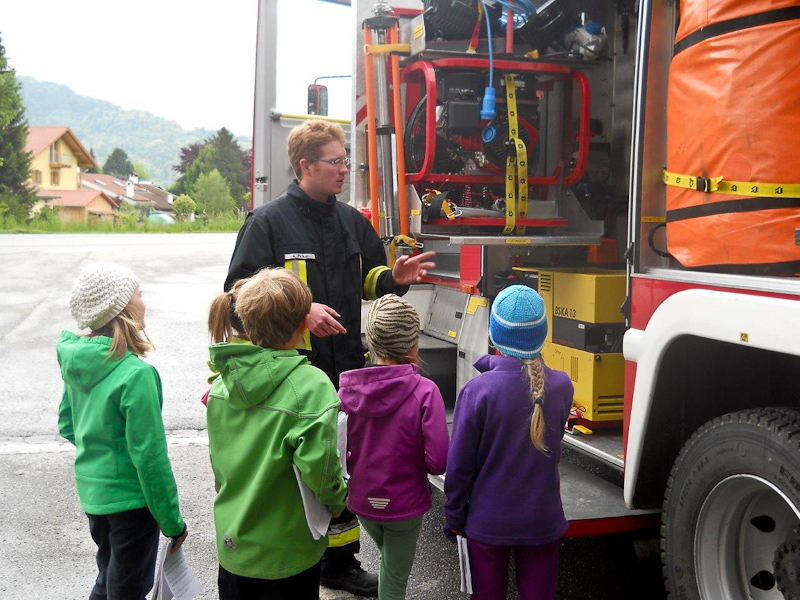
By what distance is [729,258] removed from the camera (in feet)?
8.49

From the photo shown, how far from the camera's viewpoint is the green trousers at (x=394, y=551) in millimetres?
3021

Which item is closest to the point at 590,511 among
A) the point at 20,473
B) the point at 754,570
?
the point at 754,570

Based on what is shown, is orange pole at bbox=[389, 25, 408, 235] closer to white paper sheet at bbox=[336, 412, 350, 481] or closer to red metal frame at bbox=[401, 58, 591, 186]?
red metal frame at bbox=[401, 58, 591, 186]

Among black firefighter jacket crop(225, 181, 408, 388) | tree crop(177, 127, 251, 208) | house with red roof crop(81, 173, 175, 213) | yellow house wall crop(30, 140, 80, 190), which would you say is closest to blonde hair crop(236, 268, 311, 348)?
black firefighter jacket crop(225, 181, 408, 388)

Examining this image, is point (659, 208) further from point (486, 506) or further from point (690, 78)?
point (486, 506)

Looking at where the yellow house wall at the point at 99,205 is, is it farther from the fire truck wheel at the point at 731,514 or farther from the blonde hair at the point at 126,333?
the fire truck wheel at the point at 731,514

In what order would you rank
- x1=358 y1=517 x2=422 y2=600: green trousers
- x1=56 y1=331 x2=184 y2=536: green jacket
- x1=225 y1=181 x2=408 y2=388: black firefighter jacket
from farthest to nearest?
x1=225 y1=181 x2=408 y2=388: black firefighter jacket → x1=358 y1=517 x2=422 y2=600: green trousers → x1=56 y1=331 x2=184 y2=536: green jacket

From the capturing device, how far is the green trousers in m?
3.02

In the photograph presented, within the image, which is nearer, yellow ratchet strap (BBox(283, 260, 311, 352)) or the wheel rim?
the wheel rim

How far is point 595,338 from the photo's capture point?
4.11 meters

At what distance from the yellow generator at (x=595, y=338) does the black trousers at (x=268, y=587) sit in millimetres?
1890

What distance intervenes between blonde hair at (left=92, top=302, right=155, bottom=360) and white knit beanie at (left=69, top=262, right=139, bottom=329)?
0.02 meters

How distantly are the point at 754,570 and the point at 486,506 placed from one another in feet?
2.82

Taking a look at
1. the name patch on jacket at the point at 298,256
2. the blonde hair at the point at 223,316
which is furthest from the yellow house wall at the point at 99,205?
the blonde hair at the point at 223,316
